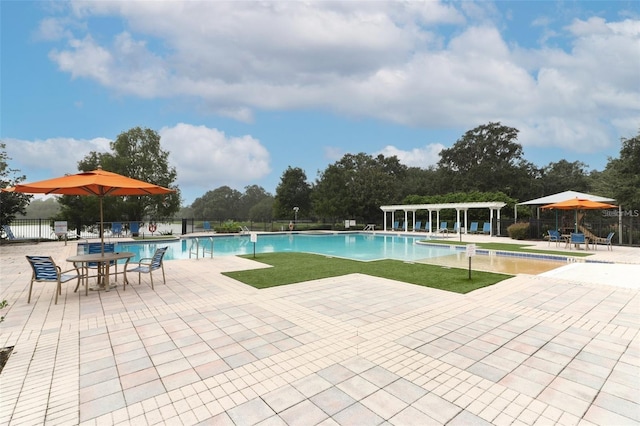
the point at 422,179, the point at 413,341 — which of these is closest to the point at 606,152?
the point at 422,179

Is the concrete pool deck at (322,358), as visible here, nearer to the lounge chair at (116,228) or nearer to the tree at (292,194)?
the lounge chair at (116,228)

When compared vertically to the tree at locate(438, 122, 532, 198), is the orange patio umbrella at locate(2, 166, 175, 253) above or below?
below

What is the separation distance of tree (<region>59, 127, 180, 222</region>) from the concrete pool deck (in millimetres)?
22041

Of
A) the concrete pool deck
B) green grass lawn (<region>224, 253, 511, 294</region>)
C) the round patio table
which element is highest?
the round patio table

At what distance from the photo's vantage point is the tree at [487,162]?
34.4 metres

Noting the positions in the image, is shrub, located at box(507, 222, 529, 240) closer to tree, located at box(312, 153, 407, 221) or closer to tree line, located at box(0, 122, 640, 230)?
tree line, located at box(0, 122, 640, 230)

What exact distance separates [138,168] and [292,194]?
14794mm

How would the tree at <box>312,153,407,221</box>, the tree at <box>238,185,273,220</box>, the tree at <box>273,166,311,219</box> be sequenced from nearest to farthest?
the tree at <box>312,153,407,221</box>
the tree at <box>273,166,311,219</box>
the tree at <box>238,185,273,220</box>

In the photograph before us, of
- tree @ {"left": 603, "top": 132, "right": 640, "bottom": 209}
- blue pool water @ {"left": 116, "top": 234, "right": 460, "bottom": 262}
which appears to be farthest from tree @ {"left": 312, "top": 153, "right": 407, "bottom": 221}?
tree @ {"left": 603, "top": 132, "right": 640, "bottom": 209}

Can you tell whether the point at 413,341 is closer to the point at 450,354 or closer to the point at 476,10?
the point at 450,354

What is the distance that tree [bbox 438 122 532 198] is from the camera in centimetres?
3441

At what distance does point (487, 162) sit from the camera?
35344mm

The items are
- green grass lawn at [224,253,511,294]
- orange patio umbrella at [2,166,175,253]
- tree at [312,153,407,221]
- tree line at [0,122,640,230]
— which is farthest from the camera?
tree at [312,153,407,221]

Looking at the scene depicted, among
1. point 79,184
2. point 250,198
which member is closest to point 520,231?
point 79,184
